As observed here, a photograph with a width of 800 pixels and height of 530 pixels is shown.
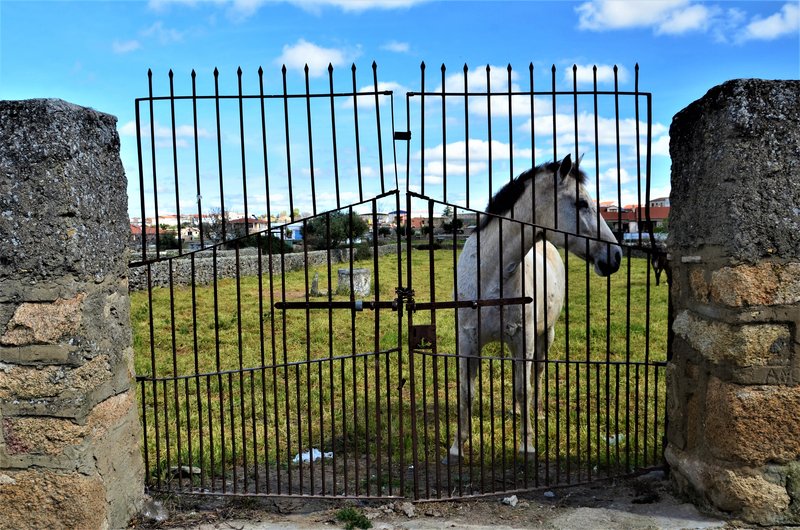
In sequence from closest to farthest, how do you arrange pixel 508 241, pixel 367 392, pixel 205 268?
pixel 367 392 → pixel 508 241 → pixel 205 268

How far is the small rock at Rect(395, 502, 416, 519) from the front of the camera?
3.57 metres

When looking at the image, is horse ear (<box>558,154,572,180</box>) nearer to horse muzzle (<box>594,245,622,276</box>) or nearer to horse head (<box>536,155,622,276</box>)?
horse head (<box>536,155,622,276</box>)

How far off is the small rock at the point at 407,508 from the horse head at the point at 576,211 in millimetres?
1919

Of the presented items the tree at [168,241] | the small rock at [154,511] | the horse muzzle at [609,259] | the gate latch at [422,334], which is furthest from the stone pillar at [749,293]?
the tree at [168,241]

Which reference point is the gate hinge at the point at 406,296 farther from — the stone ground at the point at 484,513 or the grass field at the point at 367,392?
the stone ground at the point at 484,513

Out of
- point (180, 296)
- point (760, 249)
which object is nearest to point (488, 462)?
point (760, 249)

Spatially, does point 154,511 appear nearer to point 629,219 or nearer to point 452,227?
point 452,227

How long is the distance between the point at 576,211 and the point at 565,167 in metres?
0.31

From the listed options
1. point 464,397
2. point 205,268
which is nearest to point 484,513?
point 464,397

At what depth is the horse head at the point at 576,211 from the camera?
407 cm

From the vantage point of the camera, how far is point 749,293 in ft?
10.1

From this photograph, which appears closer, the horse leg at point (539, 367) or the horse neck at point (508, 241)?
the horse neck at point (508, 241)

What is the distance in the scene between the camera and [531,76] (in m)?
3.50

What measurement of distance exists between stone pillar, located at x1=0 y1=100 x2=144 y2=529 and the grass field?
44cm
